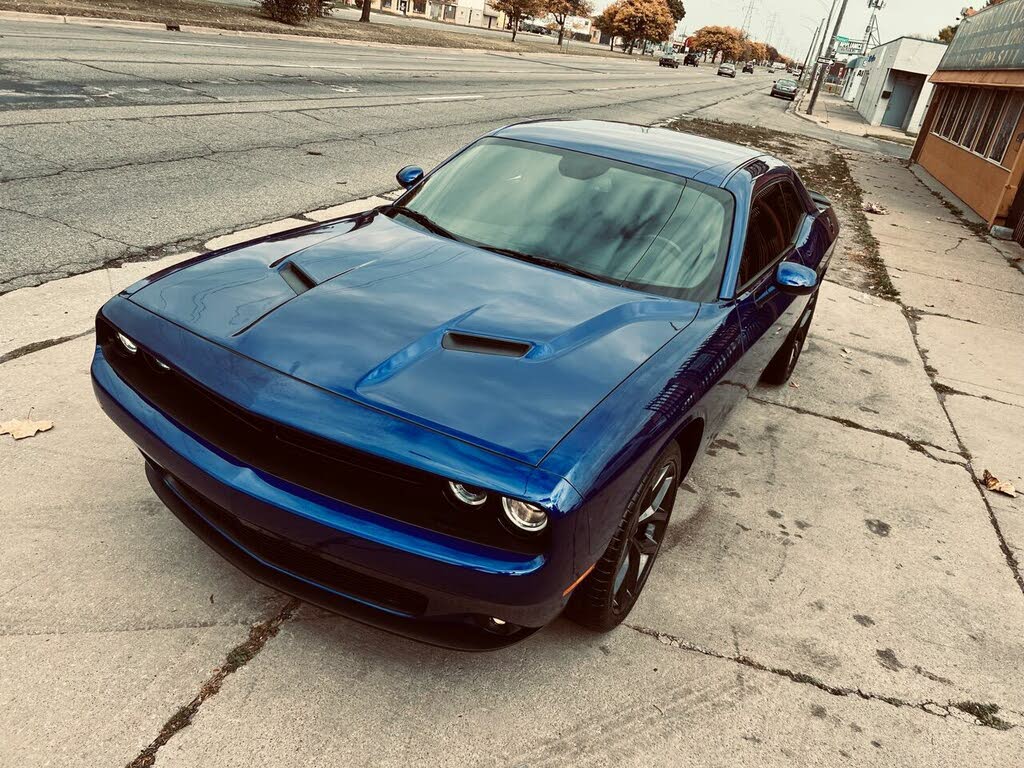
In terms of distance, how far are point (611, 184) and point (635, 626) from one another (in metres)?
1.98

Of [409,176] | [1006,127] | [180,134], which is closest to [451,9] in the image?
[1006,127]

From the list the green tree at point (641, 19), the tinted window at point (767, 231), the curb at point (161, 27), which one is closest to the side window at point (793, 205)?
the tinted window at point (767, 231)

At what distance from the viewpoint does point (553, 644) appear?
8.96ft

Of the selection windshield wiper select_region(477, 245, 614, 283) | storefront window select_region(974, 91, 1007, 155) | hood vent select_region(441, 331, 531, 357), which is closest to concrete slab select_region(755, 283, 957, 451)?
windshield wiper select_region(477, 245, 614, 283)

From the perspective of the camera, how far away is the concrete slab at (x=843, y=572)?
9.70ft

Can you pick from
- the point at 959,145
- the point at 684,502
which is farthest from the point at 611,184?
the point at 959,145

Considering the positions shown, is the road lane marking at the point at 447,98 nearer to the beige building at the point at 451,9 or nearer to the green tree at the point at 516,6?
the green tree at the point at 516,6

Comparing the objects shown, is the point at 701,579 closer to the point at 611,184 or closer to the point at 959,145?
the point at 611,184

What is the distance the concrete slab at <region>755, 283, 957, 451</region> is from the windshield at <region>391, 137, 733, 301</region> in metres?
2.14

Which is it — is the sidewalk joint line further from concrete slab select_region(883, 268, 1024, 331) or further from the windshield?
concrete slab select_region(883, 268, 1024, 331)

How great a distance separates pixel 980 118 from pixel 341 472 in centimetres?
1994

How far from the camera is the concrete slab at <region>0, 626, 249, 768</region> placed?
209 cm

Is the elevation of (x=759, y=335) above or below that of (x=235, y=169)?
above

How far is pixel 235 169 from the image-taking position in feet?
27.5
